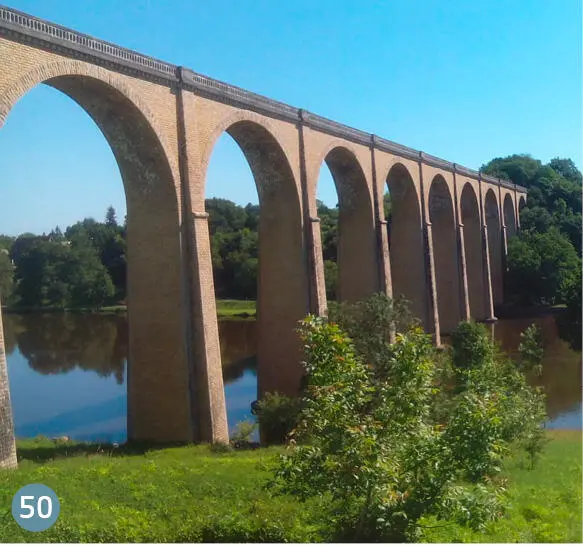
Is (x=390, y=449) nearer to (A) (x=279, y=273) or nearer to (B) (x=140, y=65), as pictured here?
(B) (x=140, y=65)

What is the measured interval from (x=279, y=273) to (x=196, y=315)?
186 inches

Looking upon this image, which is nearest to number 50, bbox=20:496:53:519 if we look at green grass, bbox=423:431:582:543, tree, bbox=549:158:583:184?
green grass, bbox=423:431:582:543

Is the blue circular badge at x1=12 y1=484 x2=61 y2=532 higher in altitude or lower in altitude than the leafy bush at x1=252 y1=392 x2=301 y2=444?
higher

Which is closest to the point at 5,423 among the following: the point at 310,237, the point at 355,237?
the point at 310,237

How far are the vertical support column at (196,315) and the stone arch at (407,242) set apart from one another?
12.8 meters

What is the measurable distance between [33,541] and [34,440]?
8.05 meters

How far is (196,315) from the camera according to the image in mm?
12305

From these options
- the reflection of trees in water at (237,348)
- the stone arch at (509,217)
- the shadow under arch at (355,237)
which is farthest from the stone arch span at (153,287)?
the stone arch at (509,217)

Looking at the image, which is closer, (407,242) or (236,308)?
(407,242)

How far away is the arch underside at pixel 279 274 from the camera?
53.2 feet

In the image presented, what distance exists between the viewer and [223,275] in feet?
123

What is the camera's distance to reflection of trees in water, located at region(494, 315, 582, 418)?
18109mm

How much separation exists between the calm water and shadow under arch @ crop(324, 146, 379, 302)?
459cm

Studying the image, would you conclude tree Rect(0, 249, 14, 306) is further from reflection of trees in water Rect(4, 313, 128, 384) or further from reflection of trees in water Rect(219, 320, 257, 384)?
reflection of trees in water Rect(219, 320, 257, 384)
